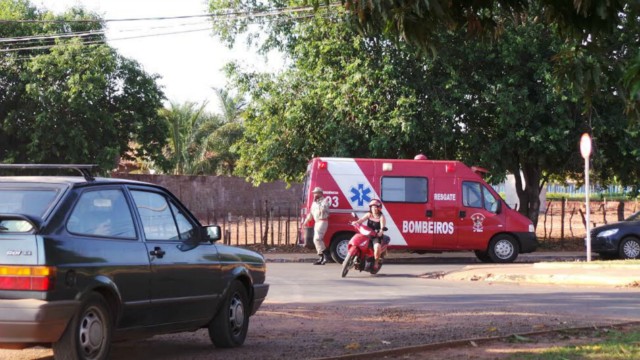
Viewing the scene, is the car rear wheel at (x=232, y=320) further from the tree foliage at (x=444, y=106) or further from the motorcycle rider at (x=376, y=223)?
the tree foliage at (x=444, y=106)

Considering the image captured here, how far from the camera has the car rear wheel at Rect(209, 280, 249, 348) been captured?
348 inches

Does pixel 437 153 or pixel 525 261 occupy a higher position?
pixel 437 153

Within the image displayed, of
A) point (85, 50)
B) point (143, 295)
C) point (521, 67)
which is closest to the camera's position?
point (143, 295)

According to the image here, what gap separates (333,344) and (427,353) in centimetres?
102

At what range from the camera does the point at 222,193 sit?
1688 inches

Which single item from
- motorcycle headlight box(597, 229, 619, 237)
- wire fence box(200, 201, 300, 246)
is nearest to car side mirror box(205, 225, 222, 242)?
wire fence box(200, 201, 300, 246)

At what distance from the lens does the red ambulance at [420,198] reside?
22.5 metres

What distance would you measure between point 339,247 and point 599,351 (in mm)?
13992

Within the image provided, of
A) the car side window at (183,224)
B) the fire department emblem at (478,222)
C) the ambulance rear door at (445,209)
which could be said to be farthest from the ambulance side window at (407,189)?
the car side window at (183,224)

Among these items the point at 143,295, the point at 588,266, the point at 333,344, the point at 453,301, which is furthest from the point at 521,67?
the point at 143,295

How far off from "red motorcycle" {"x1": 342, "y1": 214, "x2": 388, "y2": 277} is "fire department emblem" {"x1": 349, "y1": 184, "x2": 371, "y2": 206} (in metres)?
4.02

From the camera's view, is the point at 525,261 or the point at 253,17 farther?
the point at 253,17

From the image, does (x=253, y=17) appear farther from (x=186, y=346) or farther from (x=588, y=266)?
(x=186, y=346)

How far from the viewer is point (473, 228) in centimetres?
2266
